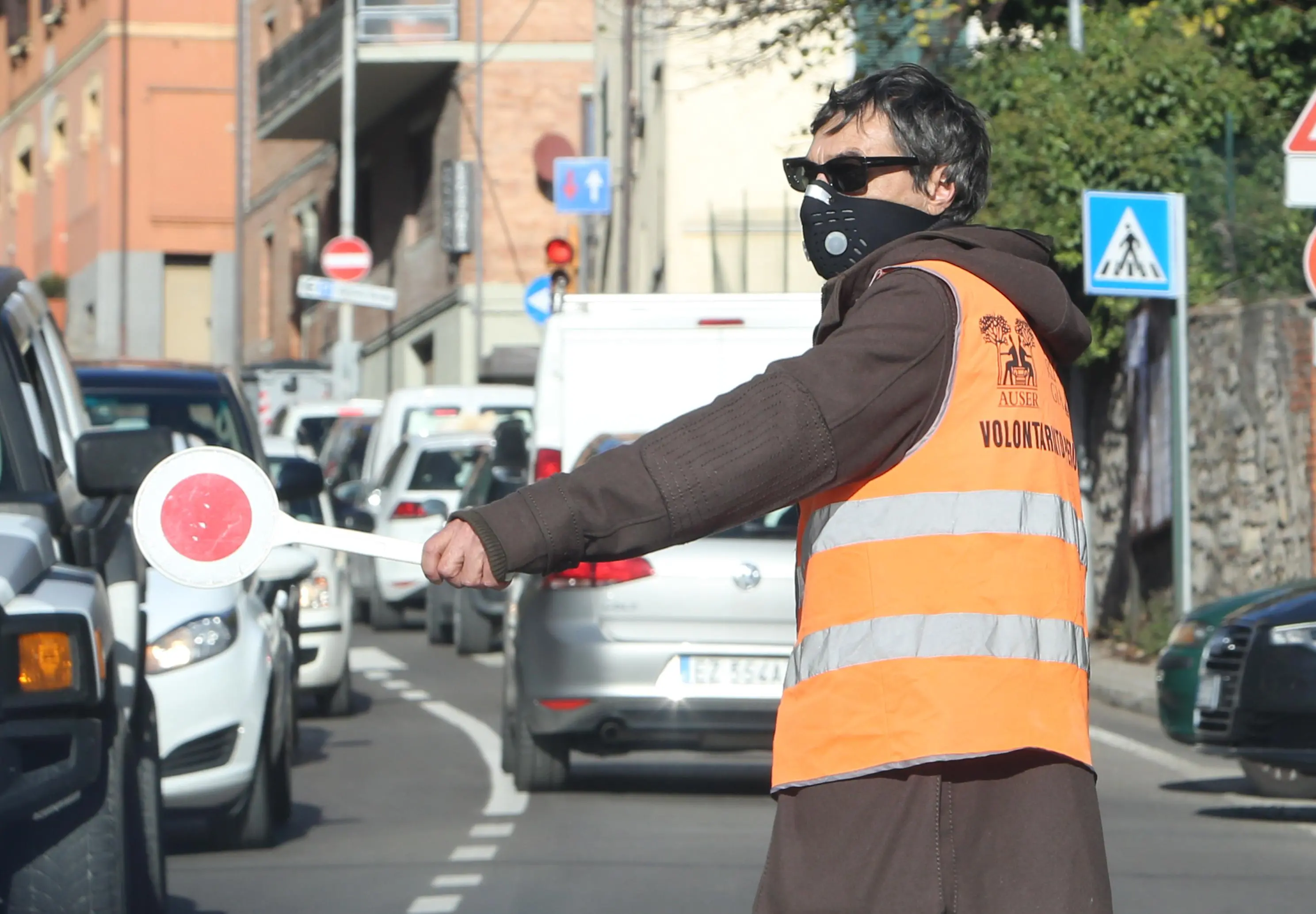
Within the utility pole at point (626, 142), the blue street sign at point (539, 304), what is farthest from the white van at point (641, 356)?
the blue street sign at point (539, 304)

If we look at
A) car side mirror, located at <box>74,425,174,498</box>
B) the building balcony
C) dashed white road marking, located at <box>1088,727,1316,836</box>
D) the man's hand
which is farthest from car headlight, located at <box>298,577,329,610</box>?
the building balcony

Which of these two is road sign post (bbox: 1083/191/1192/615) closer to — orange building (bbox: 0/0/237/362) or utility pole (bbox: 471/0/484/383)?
utility pole (bbox: 471/0/484/383)

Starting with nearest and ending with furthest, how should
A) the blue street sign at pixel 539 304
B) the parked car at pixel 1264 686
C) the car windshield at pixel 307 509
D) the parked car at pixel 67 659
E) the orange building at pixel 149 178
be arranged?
the parked car at pixel 67 659 < the parked car at pixel 1264 686 < the car windshield at pixel 307 509 < the blue street sign at pixel 539 304 < the orange building at pixel 149 178

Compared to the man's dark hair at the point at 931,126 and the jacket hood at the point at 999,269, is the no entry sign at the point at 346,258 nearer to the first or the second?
the man's dark hair at the point at 931,126

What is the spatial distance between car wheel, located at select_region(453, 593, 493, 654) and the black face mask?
15.1m

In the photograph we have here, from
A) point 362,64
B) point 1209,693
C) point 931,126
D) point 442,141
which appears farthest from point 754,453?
point 442,141

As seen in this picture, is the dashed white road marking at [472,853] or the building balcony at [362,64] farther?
the building balcony at [362,64]

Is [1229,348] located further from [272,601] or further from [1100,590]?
[272,601]

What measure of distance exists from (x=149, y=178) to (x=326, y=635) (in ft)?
165

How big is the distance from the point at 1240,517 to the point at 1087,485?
299cm

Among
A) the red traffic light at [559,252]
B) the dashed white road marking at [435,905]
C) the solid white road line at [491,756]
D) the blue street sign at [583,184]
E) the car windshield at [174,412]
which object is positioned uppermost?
the blue street sign at [583,184]

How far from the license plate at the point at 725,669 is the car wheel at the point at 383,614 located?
458 inches

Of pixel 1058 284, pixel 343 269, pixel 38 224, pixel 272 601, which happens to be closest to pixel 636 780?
pixel 272 601

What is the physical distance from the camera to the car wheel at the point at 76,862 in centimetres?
579
